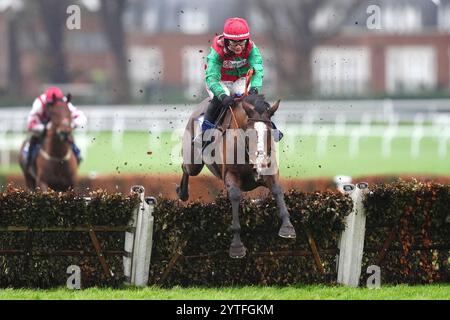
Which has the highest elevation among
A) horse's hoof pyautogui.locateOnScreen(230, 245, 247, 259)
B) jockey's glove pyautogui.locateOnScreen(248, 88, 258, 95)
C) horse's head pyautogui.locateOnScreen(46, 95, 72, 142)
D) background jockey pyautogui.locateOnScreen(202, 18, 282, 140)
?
background jockey pyautogui.locateOnScreen(202, 18, 282, 140)

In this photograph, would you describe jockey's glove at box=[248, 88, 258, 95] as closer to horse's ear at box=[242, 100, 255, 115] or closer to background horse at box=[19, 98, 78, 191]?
horse's ear at box=[242, 100, 255, 115]

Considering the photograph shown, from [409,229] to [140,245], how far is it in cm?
169

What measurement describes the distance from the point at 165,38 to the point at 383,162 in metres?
27.6

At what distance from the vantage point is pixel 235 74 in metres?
7.90

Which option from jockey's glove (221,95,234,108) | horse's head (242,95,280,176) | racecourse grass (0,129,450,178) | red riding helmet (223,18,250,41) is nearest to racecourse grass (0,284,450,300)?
horse's head (242,95,280,176)

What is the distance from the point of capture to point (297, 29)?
1468 inches

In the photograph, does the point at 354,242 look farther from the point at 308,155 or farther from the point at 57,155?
the point at 308,155

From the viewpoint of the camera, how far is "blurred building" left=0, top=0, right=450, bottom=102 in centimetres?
4281

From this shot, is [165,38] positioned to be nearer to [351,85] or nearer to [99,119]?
[351,85]

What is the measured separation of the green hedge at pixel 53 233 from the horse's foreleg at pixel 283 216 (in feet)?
2.87

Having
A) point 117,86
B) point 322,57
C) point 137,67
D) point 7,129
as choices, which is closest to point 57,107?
point 7,129

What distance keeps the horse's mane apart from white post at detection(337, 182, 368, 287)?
30.1 inches

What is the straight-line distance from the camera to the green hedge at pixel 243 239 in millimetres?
7168

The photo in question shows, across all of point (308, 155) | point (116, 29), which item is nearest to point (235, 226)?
point (308, 155)
